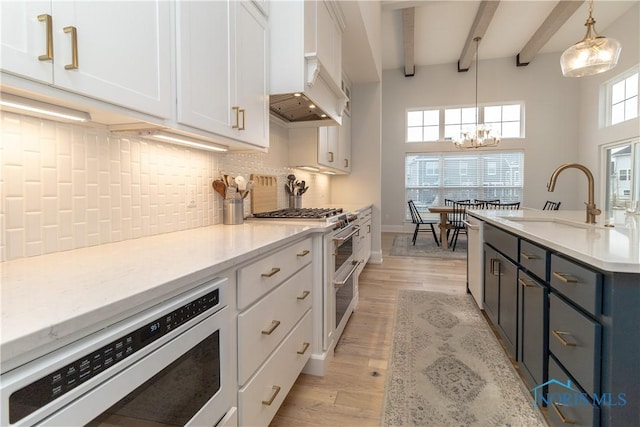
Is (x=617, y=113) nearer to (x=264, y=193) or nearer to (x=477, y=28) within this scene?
(x=477, y=28)

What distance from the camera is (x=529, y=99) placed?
7.35 metres

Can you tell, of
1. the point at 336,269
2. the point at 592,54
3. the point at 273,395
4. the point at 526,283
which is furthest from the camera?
the point at 592,54

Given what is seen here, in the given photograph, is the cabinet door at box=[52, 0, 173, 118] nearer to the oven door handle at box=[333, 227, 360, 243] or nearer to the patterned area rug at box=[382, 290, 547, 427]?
the oven door handle at box=[333, 227, 360, 243]

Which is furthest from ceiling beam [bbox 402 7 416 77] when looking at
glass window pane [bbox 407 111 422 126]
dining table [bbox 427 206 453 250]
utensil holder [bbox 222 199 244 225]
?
utensil holder [bbox 222 199 244 225]

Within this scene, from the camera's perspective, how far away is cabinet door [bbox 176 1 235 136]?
4.19ft

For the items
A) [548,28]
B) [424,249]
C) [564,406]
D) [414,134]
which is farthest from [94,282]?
[414,134]

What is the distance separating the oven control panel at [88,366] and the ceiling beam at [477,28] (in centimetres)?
594

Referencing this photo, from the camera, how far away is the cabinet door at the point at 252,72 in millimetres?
1687

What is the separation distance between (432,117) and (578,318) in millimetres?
7561

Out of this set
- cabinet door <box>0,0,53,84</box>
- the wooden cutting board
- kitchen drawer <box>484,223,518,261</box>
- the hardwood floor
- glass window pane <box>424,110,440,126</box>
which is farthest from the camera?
glass window pane <box>424,110,440,126</box>

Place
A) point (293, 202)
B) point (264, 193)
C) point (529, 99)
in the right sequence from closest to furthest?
point (264, 193) < point (293, 202) < point (529, 99)

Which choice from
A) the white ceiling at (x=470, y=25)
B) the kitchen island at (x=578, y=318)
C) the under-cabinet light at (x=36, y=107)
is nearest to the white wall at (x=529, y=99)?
the white ceiling at (x=470, y=25)

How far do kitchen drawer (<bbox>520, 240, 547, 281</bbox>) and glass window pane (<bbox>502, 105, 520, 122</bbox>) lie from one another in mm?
7091

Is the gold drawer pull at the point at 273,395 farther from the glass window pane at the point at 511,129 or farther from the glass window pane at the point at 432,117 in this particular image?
the glass window pane at the point at 511,129
